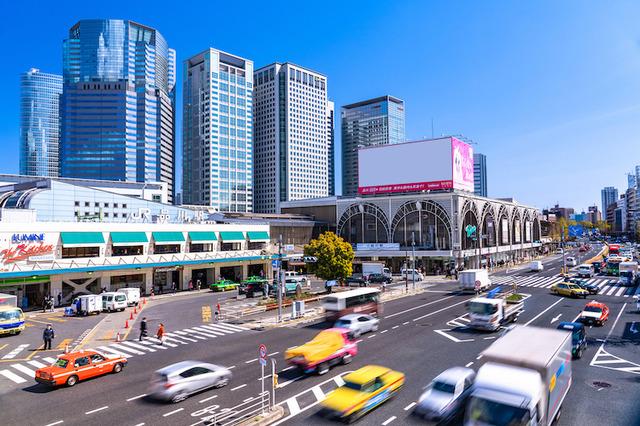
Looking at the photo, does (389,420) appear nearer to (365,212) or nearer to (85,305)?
(85,305)

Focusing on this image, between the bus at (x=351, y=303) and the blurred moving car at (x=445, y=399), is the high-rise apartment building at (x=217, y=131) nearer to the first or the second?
the bus at (x=351, y=303)

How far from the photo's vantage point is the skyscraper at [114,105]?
159500 millimetres

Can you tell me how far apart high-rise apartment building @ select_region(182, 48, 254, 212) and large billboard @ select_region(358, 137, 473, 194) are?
90.7 m

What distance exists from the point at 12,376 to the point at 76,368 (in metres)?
4.95

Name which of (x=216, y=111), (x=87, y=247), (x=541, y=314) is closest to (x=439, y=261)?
(x=541, y=314)

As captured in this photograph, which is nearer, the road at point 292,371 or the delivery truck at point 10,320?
the road at point 292,371

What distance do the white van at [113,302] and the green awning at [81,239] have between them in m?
9.60

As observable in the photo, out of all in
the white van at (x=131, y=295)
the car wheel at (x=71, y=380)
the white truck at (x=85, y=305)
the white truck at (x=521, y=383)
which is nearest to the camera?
the white truck at (x=521, y=383)

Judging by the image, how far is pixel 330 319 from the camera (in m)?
34.6

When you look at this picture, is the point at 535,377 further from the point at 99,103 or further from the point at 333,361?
the point at 99,103

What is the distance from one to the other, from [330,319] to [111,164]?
15544 centimetres

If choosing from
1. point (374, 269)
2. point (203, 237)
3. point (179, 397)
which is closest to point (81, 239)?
point (203, 237)

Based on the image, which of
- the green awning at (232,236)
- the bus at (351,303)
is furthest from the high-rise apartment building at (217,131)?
the bus at (351,303)

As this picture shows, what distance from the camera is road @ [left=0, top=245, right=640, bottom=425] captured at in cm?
1709
